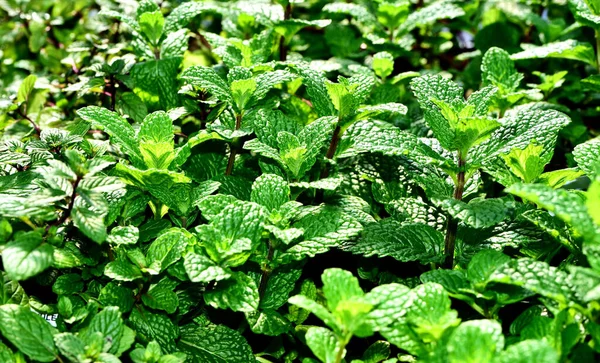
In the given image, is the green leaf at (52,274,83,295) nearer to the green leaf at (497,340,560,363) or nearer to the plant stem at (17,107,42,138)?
the plant stem at (17,107,42,138)

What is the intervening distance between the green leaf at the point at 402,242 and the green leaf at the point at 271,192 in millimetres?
150

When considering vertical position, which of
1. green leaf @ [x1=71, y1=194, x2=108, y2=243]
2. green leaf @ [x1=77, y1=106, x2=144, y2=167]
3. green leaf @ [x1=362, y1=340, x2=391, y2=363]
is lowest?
green leaf @ [x1=362, y1=340, x2=391, y2=363]

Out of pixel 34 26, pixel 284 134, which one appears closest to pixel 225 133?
pixel 284 134

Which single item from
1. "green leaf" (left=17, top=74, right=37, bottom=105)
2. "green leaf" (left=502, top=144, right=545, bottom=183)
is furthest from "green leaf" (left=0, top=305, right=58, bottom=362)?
"green leaf" (left=502, top=144, right=545, bottom=183)

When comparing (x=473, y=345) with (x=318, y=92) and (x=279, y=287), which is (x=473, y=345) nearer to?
(x=279, y=287)

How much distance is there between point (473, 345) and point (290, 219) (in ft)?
1.32

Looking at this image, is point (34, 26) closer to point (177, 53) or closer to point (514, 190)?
point (177, 53)

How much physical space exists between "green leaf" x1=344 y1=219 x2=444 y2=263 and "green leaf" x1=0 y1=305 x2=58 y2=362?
1.62 feet

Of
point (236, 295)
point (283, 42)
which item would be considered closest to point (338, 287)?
point (236, 295)

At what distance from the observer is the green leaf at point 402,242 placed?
106 cm

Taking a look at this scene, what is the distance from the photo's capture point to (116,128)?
3.68 ft

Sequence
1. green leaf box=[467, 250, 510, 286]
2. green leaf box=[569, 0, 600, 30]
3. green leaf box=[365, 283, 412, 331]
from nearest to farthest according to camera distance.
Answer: green leaf box=[365, 283, 412, 331], green leaf box=[467, 250, 510, 286], green leaf box=[569, 0, 600, 30]

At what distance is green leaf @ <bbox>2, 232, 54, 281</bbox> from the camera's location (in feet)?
2.73

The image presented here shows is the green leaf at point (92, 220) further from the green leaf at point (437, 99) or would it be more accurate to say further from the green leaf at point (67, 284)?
the green leaf at point (437, 99)
